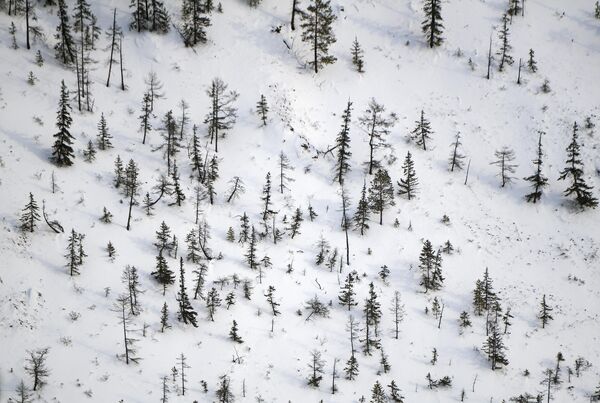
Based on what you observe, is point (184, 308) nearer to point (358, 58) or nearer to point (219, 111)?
point (219, 111)

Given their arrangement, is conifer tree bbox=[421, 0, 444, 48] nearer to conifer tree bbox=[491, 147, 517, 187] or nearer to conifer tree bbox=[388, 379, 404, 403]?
conifer tree bbox=[491, 147, 517, 187]

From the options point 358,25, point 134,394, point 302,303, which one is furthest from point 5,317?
point 358,25

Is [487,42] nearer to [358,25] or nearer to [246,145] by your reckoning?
[358,25]

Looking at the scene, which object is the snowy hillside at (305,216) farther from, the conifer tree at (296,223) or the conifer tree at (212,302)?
the conifer tree at (296,223)

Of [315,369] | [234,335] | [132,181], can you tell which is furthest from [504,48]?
[234,335]

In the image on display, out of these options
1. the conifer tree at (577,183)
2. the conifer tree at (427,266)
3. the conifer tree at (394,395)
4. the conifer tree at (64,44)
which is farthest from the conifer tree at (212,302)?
the conifer tree at (64,44)
